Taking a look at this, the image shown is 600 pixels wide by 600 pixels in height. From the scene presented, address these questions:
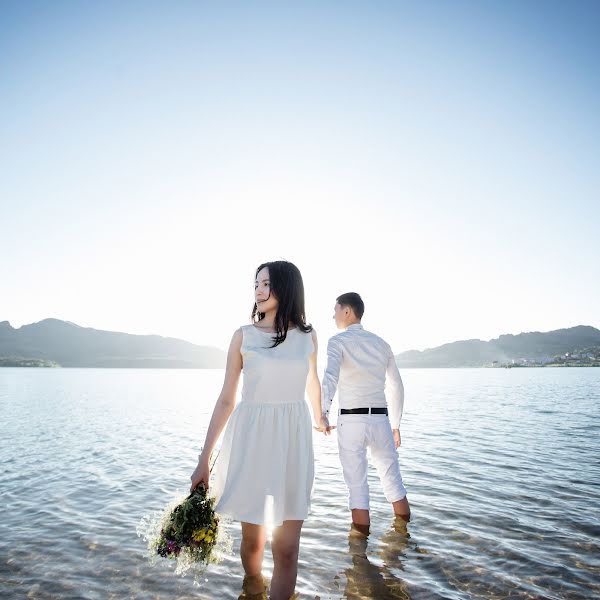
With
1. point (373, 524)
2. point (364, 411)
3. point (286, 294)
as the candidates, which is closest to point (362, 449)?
point (364, 411)

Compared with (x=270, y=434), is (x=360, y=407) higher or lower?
lower

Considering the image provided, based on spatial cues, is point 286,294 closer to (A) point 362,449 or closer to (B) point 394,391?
(A) point 362,449

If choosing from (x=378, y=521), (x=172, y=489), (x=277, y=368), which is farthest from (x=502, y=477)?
(x=277, y=368)

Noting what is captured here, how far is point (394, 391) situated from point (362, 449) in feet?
3.51

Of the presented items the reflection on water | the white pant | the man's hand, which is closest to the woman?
the man's hand

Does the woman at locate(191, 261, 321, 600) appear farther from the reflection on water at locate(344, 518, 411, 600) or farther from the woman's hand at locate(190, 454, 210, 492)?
the reflection on water at locate(344, 518, 411, 600)

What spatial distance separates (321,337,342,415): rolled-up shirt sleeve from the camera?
5.23m

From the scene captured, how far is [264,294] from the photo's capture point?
3359 mm

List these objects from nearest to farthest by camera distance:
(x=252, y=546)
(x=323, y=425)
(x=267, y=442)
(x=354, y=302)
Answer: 1. (x=267, y=442)
2. (x=252, y=546)
3. (x=323, y=425)
4. (x=354, y=302)

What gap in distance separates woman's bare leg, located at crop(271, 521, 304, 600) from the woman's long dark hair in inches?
57.7

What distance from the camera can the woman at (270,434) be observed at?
10.3ft

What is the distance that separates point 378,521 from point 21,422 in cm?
1950

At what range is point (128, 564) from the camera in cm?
526

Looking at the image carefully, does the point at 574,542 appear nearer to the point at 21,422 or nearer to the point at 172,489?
the point at 172,489
